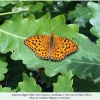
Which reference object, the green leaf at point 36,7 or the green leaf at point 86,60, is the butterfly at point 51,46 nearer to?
the green leaf at point 86,60

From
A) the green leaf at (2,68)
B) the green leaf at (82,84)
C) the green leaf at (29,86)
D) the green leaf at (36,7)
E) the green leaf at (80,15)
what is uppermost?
the green leaf at (29,86)

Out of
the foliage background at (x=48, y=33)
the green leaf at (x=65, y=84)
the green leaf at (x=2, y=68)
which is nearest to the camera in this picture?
the green leaf at (x=65, y=84)

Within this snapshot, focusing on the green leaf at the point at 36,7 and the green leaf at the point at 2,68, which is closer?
the green leaf at the point at 2,68

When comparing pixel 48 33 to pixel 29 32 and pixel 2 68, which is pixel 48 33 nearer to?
pixel 29 32

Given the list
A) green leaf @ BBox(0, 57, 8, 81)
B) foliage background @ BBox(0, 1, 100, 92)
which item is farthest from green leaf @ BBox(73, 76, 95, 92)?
green leaf @ BBox(0, 57, 8, 81)

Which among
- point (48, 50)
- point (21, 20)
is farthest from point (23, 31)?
point (48, 50)

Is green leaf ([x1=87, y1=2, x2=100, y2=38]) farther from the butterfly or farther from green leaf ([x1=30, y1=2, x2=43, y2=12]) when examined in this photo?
green leaf ([x1=30, y1=2, x2=43, y2=12])

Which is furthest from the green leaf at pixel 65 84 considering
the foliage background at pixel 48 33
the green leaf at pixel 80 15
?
the green leaf at pixel 80 15
